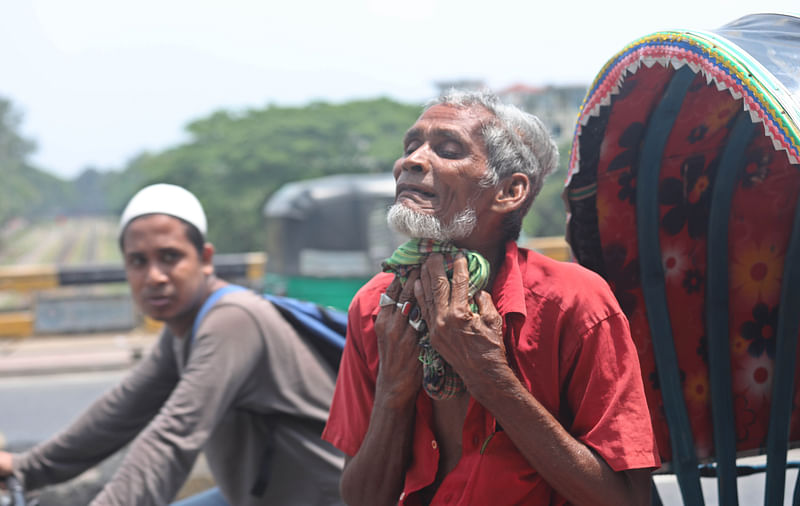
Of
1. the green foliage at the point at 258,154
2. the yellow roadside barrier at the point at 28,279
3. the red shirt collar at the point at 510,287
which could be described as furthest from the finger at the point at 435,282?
the green foliage at the point at 258,154

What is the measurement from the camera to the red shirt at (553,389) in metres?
1.58

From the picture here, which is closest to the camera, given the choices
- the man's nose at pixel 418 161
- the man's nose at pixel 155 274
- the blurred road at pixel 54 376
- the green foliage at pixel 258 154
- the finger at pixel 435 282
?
the finger at pixel 435 282

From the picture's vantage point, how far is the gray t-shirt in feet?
7.30

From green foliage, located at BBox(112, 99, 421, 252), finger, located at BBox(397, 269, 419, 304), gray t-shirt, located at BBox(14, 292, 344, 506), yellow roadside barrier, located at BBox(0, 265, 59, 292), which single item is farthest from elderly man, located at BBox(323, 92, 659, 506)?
green foliage, located at BBox(112, 99, 421, 252)

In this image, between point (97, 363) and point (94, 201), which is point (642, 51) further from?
point (94, 201)

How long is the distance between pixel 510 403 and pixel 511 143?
0.55 metres

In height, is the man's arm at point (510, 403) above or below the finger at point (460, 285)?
below

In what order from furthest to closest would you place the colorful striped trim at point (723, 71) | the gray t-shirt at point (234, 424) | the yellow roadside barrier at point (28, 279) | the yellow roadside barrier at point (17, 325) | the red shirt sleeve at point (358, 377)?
the yellow roadside barrier at point (17, 325), the yellow roadside barrier at point (28, 279), the gray t-shirt at point (234, 424), the red shirt sleeve at point (358, 377), the colorful striped trim at point (723, 71)

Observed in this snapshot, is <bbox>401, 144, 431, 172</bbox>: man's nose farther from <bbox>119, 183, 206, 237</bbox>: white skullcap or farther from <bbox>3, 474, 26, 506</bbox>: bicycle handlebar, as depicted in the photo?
<bbox>3, 474, 26, 506</bbox>: bicycle handlebar

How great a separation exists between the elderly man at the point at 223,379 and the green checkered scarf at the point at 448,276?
0.88 metres

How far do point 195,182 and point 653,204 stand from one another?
35.0 metres

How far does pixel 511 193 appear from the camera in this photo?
1.76m

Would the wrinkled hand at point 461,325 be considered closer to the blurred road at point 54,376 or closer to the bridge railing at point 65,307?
the blurred road at point 54,376

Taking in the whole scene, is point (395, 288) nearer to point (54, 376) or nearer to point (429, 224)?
point (429, 224)
